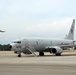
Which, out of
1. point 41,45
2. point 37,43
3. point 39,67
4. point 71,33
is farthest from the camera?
point 71,33

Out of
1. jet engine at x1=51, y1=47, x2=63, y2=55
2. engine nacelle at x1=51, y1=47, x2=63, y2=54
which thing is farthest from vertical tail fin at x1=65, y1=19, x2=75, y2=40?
jet engine at x1=51, y1=47, x2=63, y2=55

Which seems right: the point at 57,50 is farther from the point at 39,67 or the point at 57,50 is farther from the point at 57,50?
the point at 39,67

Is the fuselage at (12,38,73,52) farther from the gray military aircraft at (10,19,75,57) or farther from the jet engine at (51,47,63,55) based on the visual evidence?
the jet engine at (51,47,63,55)

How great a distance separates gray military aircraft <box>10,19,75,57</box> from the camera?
51000 mm

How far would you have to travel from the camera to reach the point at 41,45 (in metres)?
55.0

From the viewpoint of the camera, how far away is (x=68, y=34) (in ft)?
213

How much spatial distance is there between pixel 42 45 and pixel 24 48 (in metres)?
5.11

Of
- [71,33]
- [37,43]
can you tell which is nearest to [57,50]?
[37,43]

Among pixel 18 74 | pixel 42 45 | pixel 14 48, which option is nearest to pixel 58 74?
pixel 18 74

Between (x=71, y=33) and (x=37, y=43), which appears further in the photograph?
(x=71, y=33)

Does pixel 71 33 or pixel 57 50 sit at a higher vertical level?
pixel 71 33

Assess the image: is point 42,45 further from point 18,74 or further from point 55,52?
point 18,74

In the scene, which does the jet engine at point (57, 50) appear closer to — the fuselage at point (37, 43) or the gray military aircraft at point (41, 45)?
the gray military aircraft at point (41, 45)

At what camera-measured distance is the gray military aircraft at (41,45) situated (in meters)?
51.0
